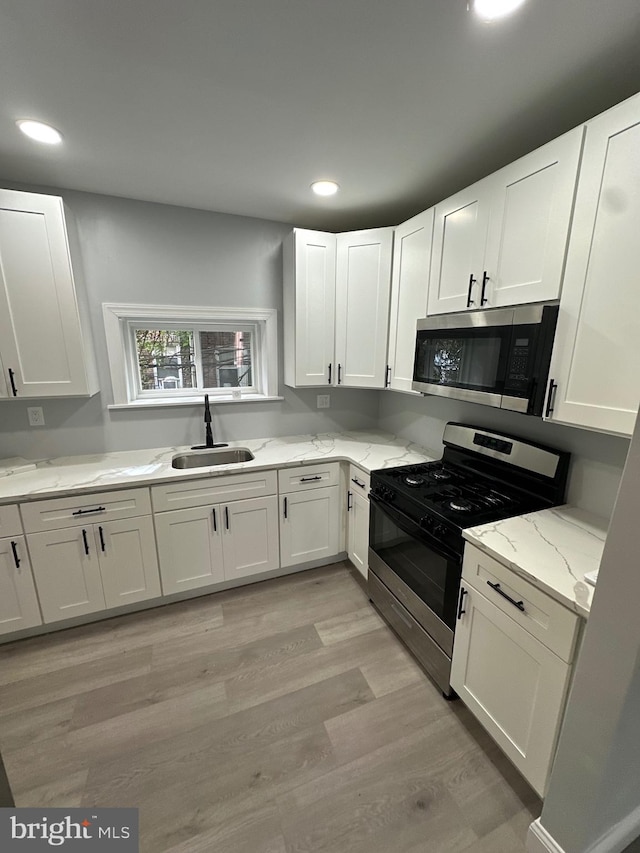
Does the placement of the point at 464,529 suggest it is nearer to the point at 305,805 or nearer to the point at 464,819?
the point at 464,819

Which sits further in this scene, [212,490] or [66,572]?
[212,490]

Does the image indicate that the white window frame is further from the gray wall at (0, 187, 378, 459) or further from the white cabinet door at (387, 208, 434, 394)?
the white cabinet door at (387, 208, 434, 394)

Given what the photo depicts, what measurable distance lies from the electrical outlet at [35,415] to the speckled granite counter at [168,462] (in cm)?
26

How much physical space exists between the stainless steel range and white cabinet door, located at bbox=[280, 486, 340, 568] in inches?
15.7

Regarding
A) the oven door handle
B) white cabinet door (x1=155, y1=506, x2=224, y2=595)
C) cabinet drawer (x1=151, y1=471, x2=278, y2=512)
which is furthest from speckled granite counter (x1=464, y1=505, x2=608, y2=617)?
white cabinet door (x1=155, y1=506, x2=224, y2=595)

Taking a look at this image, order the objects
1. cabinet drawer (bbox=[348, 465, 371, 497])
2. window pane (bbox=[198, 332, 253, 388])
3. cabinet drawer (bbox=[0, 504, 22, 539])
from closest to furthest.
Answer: cabinet drawer (bbox=[0, 504, 22, 539]) < cabinet drawer (bbox=[348, 465, 371, 497]) < window pane (bbox=[198, 332, 253, 388])

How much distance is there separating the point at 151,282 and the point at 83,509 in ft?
4.90

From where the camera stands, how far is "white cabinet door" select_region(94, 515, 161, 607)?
1976mm

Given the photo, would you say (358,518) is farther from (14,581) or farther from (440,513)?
(14,581)

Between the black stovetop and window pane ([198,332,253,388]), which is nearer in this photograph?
the black stovetop

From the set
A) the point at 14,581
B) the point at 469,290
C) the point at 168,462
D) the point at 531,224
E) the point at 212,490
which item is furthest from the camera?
the point at 168,462

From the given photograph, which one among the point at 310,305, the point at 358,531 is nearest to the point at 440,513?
the point at 358,531

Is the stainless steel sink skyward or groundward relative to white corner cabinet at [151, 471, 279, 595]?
skyward

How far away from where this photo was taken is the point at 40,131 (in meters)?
1.50
